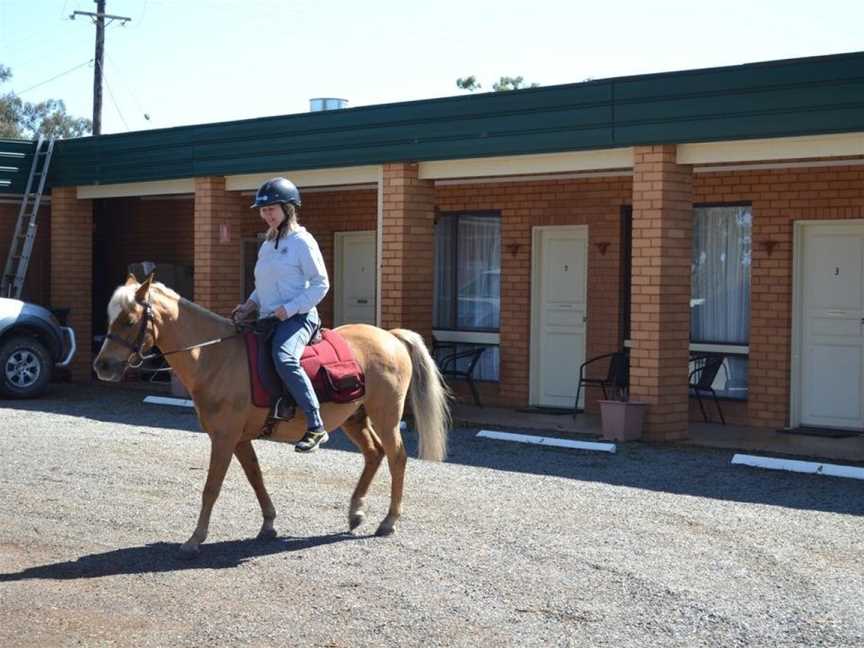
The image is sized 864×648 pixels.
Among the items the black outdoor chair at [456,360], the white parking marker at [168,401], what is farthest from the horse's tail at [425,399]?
the white parking marker at [168,401]

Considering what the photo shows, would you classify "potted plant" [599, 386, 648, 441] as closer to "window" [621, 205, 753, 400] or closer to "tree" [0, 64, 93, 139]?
"window" [621, 205, 753, 400]

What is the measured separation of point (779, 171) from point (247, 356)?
27.0 ft

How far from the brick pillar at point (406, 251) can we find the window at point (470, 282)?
204 centimetres

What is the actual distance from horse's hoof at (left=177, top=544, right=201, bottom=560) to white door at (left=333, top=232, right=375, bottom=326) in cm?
1165

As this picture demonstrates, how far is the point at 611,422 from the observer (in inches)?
543

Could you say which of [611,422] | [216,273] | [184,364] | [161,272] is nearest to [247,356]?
[184,364]

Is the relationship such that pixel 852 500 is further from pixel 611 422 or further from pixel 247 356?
pixel 247 356

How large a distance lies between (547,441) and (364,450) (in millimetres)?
4620

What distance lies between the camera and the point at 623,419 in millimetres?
13656

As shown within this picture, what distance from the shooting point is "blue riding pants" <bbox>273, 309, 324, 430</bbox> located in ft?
28.2

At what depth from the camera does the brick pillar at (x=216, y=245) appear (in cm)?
1852

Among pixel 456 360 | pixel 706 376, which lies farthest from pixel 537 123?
pixel 456 360

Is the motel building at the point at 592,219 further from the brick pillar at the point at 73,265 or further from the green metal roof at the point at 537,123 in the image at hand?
the brick pillar at the point at 73,265

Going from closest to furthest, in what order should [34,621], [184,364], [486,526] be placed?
1. [34,621]
2. [184,364]
3. [486,526]
